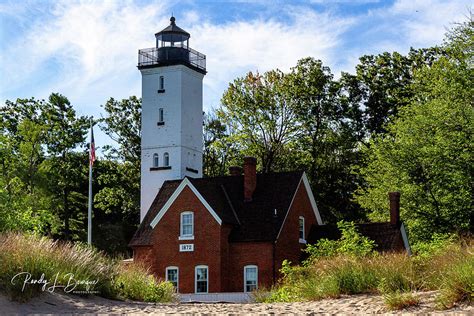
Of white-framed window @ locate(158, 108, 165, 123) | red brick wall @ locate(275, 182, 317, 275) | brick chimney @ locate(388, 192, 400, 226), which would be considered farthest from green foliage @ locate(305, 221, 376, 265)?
white-framed window @ locate(158, 108, 165, 123)

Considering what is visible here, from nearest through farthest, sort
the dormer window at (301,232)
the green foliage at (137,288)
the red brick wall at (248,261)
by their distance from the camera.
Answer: the green foliage at (137,288)
the red brick wall at (248,261)
the dormer window at (301,232)

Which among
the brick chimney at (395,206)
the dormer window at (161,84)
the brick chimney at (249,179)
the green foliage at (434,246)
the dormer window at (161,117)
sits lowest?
the green foliage at (434,246)

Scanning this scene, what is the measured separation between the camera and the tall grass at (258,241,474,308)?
15.3 metres

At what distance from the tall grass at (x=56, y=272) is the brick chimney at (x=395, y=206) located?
2080cm

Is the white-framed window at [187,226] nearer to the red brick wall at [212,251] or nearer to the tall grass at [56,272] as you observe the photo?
the red brick wall at [212,251]

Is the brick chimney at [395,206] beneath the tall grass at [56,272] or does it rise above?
above

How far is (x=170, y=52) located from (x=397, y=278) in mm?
41198

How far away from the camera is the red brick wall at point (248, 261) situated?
1629 inches

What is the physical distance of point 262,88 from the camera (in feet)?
194

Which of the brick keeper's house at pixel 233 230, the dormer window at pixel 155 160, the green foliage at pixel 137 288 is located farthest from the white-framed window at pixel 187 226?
Result: the green foliage at pixel 137 288

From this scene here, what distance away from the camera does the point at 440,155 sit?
39.8 metres

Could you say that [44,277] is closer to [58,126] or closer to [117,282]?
[117,282]

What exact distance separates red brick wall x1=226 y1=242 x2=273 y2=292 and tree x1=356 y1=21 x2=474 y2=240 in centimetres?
727

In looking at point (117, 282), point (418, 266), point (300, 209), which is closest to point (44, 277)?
point (117, 282)
